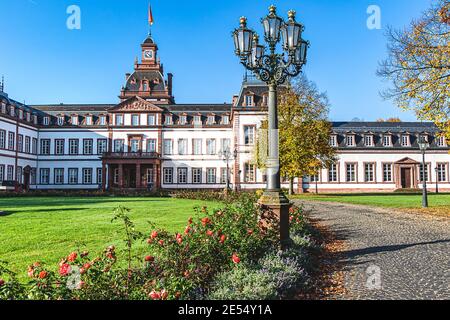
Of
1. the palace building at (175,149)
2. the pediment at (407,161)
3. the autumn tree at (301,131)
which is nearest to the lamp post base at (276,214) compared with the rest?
the autumn tree at (301,131)

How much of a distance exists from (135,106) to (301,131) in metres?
25.8

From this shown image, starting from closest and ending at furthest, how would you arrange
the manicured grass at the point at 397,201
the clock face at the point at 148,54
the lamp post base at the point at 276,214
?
1. the lamp post base at the point at 276,214
2. the manicured grass at the point at 397,201
3. the clock face at the point at 148,54

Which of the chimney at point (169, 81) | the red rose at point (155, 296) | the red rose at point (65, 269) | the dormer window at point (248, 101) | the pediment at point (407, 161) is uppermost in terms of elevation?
the chimney at point (169, 81)

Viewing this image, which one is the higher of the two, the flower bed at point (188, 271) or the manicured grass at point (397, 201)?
the flower bed at point (188, 271)

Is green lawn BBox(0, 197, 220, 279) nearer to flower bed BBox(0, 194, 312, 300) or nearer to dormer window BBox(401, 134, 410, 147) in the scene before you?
flower bed BBox(0, 194, 312, 300)

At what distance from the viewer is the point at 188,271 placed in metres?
4.73

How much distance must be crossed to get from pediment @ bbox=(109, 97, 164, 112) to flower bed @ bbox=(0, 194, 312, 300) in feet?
137

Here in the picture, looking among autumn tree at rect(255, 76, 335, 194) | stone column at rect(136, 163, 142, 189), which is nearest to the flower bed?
autumn tree at rect(255, 76, 335, 194)

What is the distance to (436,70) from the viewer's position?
578 inches

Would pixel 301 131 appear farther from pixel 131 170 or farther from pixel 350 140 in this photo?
pixel 131 170

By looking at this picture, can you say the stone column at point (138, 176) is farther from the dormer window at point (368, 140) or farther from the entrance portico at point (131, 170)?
the dormer window at point (368, 140)

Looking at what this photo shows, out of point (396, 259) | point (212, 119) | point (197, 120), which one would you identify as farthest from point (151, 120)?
point (396, 259)

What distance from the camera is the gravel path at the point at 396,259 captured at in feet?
16.9
